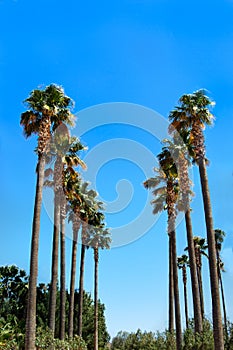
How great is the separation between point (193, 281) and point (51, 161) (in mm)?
11748

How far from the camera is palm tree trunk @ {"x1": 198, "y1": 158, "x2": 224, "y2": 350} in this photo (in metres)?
20.2

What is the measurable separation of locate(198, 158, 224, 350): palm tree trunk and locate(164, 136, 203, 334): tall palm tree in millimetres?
3636

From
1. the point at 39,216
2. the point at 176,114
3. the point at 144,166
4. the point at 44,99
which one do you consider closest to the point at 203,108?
the point at 176,114

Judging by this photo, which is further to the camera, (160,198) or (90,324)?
(90,324)

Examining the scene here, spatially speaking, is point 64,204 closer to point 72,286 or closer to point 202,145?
point 72,286

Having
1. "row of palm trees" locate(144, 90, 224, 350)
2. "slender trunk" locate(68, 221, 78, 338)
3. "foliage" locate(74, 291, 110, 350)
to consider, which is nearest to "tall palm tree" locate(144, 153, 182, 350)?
"row of palm trees" locate(144, 90, 224, 350)

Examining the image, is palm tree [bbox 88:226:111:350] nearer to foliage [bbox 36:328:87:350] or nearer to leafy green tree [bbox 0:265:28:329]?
leafy green tree [bbox 0:265:28:329]

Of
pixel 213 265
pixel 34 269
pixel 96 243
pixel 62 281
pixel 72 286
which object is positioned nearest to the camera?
pixel 34 269

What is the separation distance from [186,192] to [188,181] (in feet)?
2.20

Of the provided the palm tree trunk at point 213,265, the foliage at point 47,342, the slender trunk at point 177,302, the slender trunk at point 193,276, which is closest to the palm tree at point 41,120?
the foliage at point 47,342

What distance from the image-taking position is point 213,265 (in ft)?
70.4

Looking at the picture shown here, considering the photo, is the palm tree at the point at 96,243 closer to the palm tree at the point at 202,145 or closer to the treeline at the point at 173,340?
the treeline at the point at 173,340

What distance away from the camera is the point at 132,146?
27422 millimetres

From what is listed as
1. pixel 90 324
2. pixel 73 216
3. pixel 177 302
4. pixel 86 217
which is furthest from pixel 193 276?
pixel 90 324
